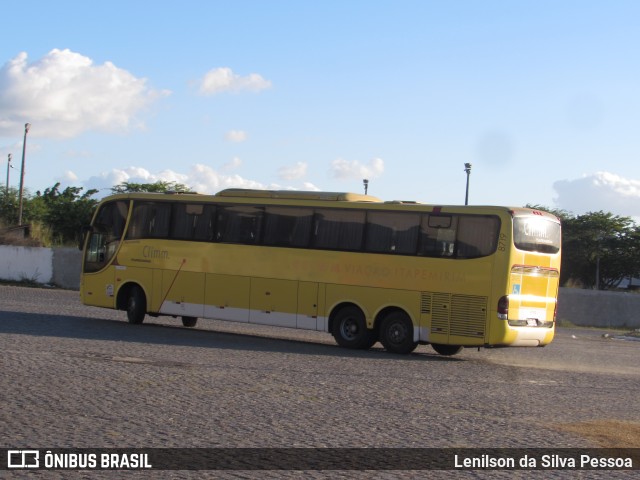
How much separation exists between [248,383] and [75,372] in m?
2.41

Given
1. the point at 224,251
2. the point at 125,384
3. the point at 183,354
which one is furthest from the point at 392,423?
the point at 224,251

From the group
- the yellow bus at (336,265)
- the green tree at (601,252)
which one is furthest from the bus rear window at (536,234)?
the green tree at (601,252)

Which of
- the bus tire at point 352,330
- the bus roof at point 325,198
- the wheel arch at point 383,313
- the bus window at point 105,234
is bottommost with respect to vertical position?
the bus tire at point 352,330

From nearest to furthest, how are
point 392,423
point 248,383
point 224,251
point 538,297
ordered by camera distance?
point 392,423
point 248,383
point 538,297
point 224,251

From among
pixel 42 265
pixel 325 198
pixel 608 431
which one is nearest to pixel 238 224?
pixel 325 198

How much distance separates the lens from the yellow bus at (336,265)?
64.0 ft

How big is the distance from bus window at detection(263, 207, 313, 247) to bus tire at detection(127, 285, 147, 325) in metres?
4.05

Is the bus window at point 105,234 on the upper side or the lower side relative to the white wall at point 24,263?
upper

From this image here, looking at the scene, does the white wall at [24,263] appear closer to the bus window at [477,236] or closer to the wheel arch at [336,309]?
the wheel arch at [336,309]

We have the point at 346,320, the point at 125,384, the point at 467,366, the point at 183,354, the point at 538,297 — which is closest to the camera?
the point at 125,384

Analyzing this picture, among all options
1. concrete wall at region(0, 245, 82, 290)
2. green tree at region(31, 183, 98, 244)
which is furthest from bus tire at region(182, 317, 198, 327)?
green tree at region(31, 183, 98, 244)

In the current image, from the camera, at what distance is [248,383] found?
44.1ft

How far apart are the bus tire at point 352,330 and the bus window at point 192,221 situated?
4.06m

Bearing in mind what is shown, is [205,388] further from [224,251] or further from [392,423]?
[224,251]
